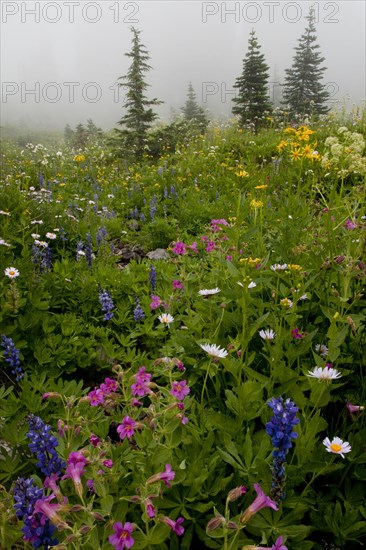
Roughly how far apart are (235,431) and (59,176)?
24.1 feet

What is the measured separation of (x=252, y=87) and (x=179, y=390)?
2364 centimetres

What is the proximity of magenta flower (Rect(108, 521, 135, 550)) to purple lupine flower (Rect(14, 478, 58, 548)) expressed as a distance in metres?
0.19

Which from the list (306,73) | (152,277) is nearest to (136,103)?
(152,277)

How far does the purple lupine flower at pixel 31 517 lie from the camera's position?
1074mm

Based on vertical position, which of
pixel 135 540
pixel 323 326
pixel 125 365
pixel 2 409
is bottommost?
pixel 125 365

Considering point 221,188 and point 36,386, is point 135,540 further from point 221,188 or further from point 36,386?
point 221,188

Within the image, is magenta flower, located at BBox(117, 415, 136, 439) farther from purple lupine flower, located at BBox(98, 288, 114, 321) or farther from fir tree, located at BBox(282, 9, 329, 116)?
fir tree, located at BBox(282, 9, 329, 116)

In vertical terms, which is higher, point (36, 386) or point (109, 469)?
point (109, 469)

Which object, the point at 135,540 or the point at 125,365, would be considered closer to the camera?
the point at 135,540

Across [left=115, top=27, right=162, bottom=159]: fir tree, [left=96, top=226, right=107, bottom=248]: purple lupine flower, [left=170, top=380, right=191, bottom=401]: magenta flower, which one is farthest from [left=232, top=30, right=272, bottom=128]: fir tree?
[left=170, top=380, right=191, bottom=401]: magenta flower

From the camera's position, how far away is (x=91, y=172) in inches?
345

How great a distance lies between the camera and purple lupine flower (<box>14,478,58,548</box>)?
3.52 feet

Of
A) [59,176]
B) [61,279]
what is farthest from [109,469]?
[59,176]

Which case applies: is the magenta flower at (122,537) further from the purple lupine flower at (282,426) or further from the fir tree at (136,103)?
the fir tree at (136,103)
